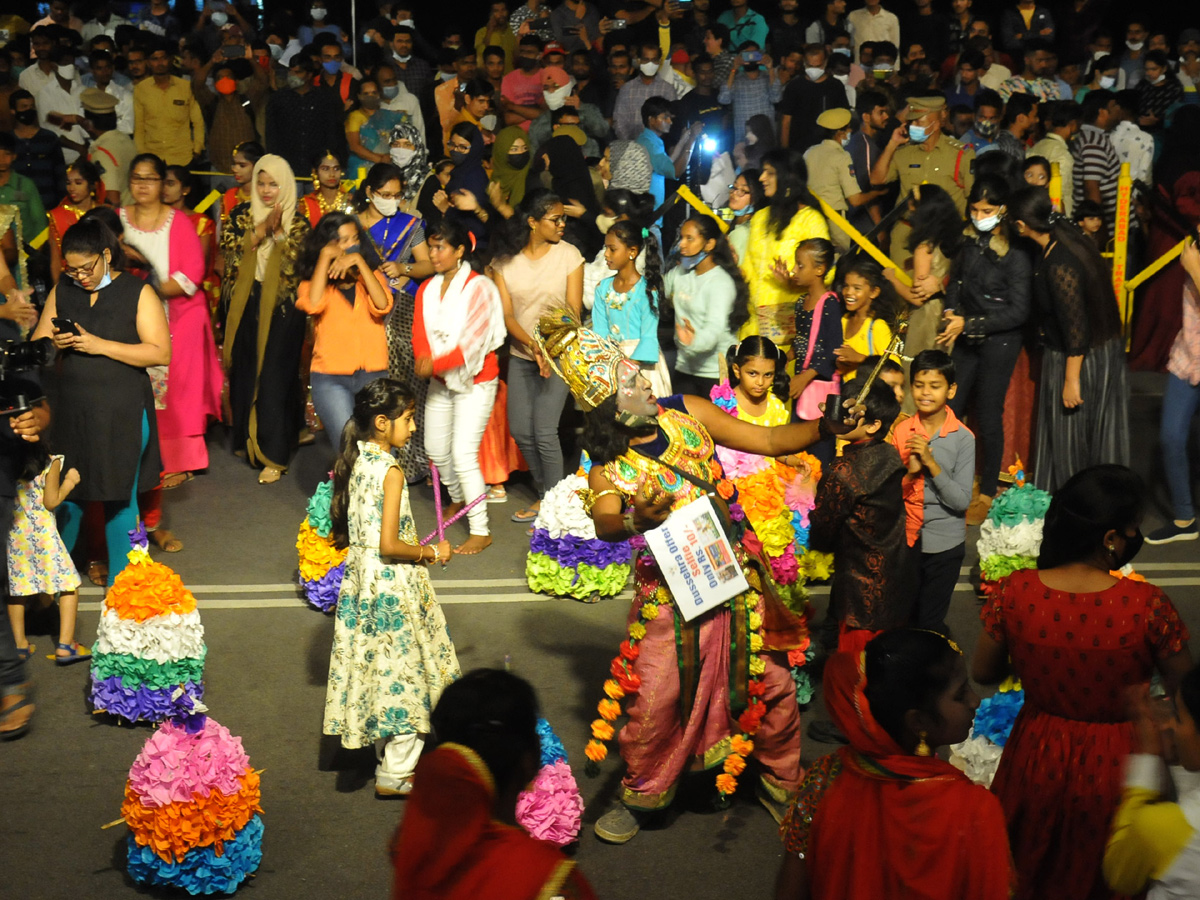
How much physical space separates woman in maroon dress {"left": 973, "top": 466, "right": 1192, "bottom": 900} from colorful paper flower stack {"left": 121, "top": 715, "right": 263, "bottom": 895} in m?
2.65

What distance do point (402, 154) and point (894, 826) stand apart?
29.4 ft

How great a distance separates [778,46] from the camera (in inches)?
552

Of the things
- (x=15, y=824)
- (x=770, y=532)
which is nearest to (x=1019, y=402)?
(x=770, y=532)

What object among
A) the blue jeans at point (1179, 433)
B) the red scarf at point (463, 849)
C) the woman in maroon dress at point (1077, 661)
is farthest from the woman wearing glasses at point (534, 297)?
the red scarf at point (463, 849)

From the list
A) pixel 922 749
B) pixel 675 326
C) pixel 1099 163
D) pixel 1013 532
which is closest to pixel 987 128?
pixel 1099 163

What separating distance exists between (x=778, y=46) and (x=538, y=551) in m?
8.58

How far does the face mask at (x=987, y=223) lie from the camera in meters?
8.02

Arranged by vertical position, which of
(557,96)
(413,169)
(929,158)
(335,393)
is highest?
(557,96)

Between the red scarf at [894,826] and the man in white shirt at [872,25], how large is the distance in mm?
12590

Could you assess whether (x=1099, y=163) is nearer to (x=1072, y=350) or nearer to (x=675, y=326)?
(x=1072, y=350)

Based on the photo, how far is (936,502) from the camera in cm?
594

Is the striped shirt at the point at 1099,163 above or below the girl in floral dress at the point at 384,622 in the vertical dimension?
above

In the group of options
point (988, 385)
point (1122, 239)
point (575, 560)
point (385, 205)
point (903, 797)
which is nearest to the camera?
point (903, 797)

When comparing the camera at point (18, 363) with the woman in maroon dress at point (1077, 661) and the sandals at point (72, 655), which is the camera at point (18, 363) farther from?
the woman in maroon dress at point (1077, 661)
